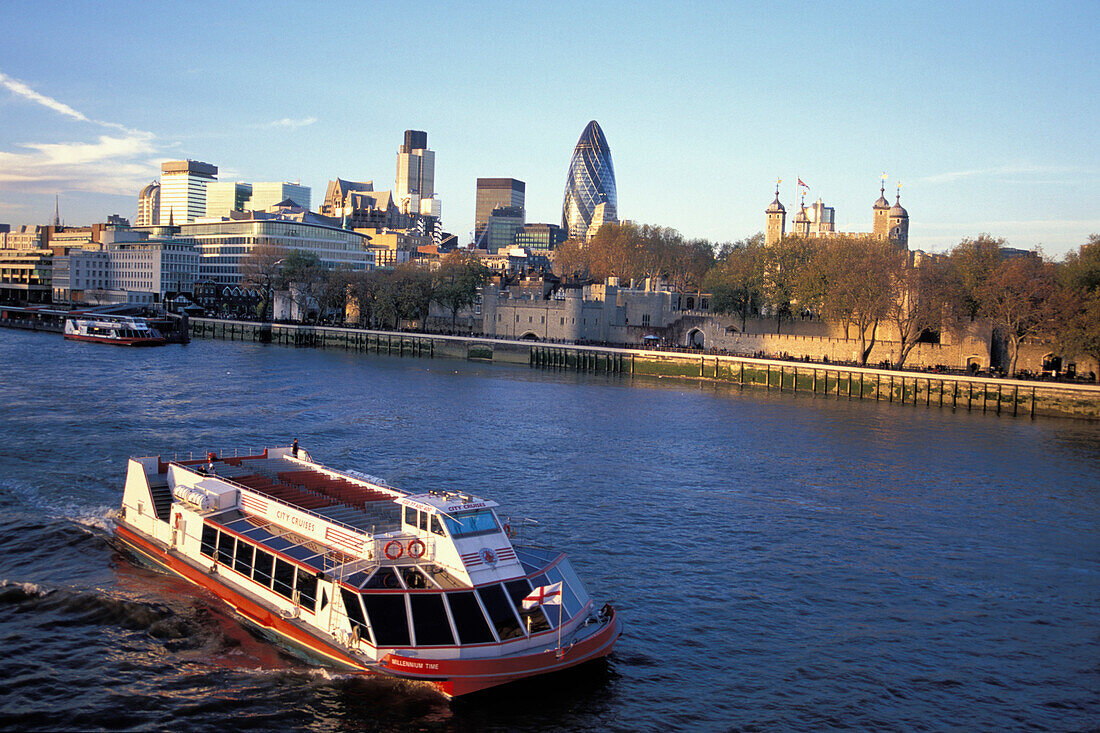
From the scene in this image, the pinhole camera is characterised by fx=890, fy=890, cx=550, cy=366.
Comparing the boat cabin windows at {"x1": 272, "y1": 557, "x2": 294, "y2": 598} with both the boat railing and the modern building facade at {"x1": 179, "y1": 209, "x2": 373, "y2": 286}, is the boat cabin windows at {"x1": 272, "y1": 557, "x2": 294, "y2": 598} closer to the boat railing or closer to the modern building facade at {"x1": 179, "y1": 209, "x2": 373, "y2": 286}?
the boat railing

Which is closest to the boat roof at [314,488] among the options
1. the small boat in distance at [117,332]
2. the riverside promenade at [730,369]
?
the riverside promenade at [730,369]

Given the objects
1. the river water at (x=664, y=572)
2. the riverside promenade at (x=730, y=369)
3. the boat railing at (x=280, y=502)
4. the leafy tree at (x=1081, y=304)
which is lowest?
the river water at (x=664, y=572)

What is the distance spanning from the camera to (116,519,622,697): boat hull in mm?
15898

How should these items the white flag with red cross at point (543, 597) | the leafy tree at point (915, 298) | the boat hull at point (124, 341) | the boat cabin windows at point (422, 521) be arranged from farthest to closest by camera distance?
the boat hull at point (124, 341)
the leafy tree at point (915, 298)
the boat cabin windows at point (422, 521)
the white flag with red cross at point (543, 597)

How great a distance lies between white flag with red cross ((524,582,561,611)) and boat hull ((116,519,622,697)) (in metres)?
0.88

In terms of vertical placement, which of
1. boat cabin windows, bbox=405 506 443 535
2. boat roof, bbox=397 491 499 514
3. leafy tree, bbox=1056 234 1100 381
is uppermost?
leafy tree, bbox=1056 234 1100 381

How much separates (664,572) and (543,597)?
766cm

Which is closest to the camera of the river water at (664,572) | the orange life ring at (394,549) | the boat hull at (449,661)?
the boat hull at (449,661)

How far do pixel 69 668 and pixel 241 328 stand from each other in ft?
335

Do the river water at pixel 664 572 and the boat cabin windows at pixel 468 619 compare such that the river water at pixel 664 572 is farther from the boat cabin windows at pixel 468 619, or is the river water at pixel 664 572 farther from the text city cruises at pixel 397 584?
the boat cabin windows at pixel 468 619

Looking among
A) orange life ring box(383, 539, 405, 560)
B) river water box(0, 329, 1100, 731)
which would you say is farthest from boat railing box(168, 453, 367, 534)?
river water box(0, 329, 1100, 731)

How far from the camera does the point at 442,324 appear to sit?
121750mm

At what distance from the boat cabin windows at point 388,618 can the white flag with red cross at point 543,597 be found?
7.49 feet

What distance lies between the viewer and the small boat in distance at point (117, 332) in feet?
302
